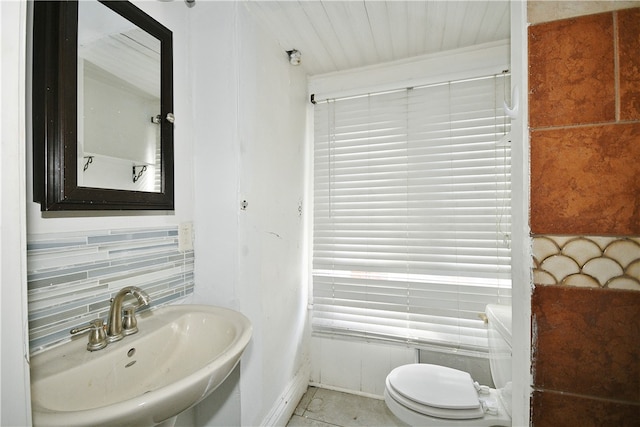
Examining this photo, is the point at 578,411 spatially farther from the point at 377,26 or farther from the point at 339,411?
the point at 377,26

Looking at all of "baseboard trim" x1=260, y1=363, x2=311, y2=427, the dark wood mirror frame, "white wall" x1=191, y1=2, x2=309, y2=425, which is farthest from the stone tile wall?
"baseboard trim" x1=260, y1=363, x2=311, y2=427

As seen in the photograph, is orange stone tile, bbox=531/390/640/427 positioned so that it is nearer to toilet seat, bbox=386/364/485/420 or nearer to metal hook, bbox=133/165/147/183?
toilet seat, bbox=386/364/485/420

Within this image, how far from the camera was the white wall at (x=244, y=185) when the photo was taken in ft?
3.67

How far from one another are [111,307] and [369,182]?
1411mm

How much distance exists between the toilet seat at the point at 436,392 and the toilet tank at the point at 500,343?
14 centimetres

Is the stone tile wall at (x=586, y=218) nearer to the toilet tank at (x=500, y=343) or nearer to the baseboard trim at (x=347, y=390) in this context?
the toilet tank at (x=500, y=343)

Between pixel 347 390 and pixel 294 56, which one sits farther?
pixel 347 390

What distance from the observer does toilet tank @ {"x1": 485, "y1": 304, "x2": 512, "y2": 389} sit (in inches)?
43.6

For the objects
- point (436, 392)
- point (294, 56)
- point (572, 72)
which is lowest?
point (436, 392)

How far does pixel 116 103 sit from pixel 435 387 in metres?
1.68

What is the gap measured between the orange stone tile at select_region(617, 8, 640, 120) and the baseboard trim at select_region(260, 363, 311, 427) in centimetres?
166

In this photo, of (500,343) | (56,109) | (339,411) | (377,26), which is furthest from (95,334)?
(377,26)

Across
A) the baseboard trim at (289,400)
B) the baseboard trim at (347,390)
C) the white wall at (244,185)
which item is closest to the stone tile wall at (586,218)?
the white wall at (244,185)

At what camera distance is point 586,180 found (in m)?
0.46
